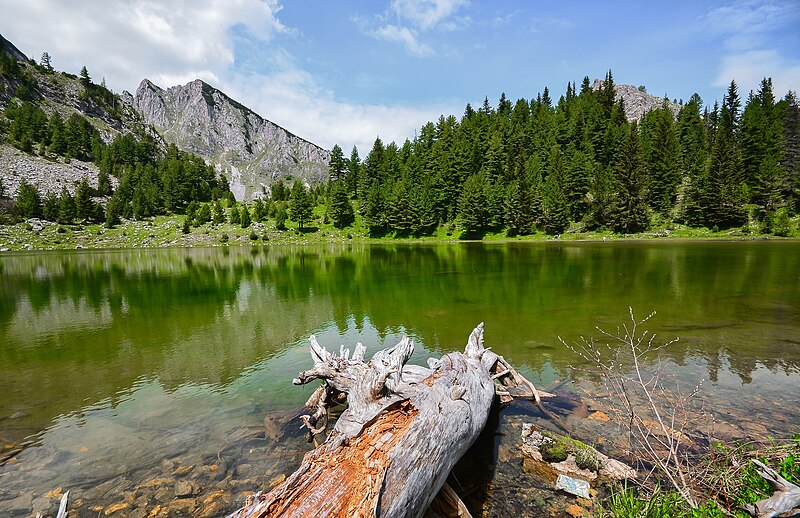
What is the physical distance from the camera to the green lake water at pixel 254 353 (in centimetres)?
618

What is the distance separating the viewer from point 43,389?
956 centimetres

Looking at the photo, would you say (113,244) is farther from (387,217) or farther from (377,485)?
(377,485)

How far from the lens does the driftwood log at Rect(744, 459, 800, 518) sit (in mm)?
3404

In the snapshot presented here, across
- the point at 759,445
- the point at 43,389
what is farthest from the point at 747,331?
the point at 43,389

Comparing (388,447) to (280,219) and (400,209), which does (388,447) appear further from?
(280,219)

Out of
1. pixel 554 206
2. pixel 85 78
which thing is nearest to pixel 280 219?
pixel 554 206

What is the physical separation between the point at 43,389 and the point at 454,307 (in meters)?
14.4

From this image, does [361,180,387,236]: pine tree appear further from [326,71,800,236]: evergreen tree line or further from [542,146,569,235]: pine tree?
[542,146,569,235]: pine tree

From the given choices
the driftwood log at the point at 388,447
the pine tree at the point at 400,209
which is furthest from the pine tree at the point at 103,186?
the driftwood log at the point at 388,447

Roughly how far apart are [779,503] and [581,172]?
276 ft

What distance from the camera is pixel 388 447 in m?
3.99

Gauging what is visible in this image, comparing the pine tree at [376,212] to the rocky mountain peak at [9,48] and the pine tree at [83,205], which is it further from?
the rocky mountain peak at [9,48]

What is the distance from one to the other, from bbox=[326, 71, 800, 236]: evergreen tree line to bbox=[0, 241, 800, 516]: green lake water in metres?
48.7

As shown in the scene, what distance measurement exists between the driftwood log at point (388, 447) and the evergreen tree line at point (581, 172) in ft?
238
